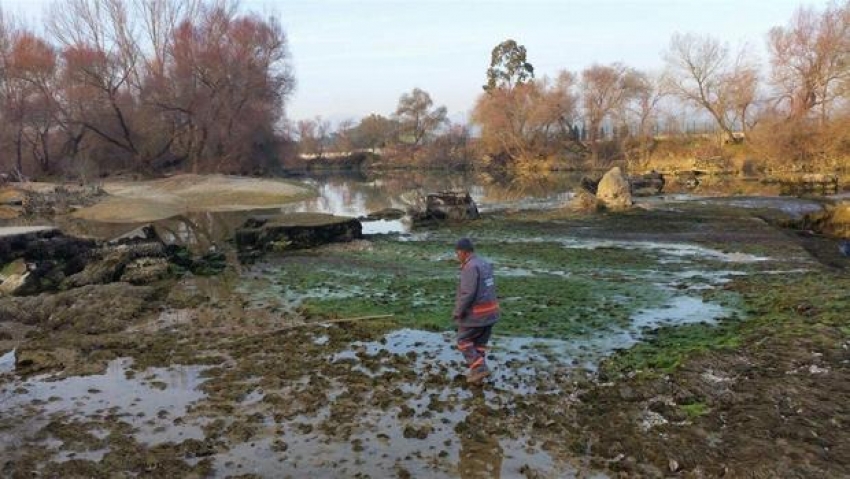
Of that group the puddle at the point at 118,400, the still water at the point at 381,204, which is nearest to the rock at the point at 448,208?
the still water at the point at 381,204

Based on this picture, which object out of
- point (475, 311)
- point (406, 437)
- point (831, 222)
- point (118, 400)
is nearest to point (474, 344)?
point (475, 311)

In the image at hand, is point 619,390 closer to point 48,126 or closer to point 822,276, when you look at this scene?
point 822,276

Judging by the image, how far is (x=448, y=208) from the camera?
2722 cm

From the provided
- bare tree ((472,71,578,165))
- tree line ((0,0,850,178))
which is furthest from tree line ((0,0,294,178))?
bare tree ((472,71,578,165))

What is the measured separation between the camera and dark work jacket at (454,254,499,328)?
7922 mm

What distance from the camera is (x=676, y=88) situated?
68.9m

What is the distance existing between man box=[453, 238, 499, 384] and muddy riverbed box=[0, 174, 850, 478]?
283 mm

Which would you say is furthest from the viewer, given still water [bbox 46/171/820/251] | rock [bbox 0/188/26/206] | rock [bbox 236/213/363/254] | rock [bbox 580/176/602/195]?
rock [bbox 0/188/26/206]

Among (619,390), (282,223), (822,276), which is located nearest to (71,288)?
(282,223)

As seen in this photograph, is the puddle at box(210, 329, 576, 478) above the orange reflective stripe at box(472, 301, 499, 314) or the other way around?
the other way around

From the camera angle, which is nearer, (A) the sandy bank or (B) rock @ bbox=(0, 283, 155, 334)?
(B) rock @ bbox=(0, 283, 155, 334)

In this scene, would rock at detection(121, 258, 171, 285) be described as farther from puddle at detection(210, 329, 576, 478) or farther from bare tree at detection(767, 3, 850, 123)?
bare tree at detection(767, 3, 850, 123)

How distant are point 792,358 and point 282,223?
54.1 feet

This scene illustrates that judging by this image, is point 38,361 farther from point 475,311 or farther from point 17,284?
point 17,284
